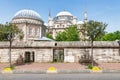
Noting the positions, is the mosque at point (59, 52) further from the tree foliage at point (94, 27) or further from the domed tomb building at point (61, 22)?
the domed tomb building at point (61, 22)

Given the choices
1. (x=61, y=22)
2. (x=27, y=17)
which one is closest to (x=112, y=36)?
(x=27, y=17)

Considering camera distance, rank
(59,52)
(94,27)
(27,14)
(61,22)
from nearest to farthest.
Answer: (94,27), (59,52), (27,14), (61,22)

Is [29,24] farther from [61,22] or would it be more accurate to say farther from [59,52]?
[59,52]

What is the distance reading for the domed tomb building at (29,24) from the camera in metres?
65.3

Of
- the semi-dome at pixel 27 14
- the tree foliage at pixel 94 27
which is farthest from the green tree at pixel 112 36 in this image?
Answer: the tree foliage at pixel 94 27

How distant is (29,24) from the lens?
217ft

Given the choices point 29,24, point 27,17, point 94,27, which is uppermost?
point 27,17

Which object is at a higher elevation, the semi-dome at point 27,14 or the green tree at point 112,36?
the semi-dome at point 27,14

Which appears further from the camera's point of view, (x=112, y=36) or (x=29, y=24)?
(x=29, y=24)

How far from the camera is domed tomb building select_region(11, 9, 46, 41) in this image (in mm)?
65312

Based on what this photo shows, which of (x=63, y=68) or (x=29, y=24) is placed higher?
(x=29, y=24)

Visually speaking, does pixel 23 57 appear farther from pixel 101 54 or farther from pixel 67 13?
pixel 67 13

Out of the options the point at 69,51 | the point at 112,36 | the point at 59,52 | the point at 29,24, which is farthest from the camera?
the point at 29,24

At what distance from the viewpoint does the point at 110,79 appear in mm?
11125
